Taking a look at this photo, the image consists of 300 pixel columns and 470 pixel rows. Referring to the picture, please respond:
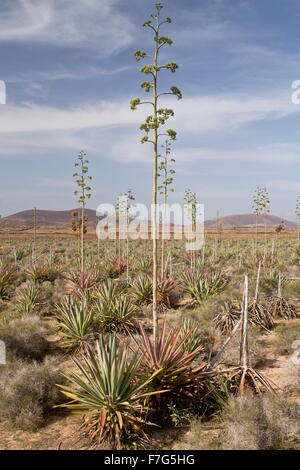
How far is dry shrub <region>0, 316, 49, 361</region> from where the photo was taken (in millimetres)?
7895

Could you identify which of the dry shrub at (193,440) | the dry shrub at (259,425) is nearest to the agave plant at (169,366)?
the dry shrub at (193,440)

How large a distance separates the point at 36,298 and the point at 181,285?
16.6ft

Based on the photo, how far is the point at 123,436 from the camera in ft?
15.3

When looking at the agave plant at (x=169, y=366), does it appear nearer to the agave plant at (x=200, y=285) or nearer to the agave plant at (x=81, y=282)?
the agave plant at (x=200, y=285)

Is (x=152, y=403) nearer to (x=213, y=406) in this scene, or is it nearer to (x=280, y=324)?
(x=213, y=406)

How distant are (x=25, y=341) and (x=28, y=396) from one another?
2593 mm

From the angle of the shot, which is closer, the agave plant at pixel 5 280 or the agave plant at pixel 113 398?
the agave plant at pixel 113 398

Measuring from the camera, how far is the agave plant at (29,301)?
37.9ft

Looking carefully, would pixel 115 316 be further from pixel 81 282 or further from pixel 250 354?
pixel 81 282

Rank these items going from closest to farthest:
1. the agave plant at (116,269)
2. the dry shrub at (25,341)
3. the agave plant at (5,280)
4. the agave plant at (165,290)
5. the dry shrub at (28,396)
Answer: the dry shrub at (28,396) → the dry shrub at (25,341) → the agave plant at (165,290) → the agave plant at (5,280) → the agave plant at (116,269)

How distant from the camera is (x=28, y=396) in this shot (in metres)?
5.75

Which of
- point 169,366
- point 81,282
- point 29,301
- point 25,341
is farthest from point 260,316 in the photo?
point 29,301

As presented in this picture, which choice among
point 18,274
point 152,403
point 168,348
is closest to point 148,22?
point 168,348

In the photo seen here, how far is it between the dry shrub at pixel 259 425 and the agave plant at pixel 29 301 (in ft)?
26.6
